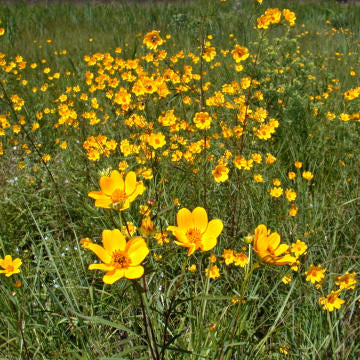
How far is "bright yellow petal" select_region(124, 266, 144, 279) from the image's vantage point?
0.70 metres

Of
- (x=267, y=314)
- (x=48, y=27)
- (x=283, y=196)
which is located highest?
(x=48, y=27)

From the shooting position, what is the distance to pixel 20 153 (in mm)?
2984

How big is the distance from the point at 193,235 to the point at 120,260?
0.19m

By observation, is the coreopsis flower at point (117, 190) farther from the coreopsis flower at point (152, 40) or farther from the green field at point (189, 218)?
the coreopsis flower at point (152, 40)

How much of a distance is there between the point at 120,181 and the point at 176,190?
1.24 meters

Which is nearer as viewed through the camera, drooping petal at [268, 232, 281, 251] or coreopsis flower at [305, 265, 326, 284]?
drooping petal at [268, 232, 281, 251]

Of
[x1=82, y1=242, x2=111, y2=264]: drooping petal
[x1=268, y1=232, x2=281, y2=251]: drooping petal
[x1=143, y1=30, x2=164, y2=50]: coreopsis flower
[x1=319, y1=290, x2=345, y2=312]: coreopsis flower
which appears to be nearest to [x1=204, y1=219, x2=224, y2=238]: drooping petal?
[x1=268, y1=232, x2=281, y2=251]: drooping petal

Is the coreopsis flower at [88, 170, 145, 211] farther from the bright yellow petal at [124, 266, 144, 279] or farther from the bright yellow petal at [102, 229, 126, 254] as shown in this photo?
the bright yellow petal at [124, 266, 144, 279]

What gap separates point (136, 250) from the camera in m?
0.78

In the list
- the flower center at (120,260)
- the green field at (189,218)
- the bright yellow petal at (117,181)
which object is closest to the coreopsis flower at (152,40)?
the green field at (189,218)

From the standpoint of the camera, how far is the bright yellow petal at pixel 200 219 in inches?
34.7

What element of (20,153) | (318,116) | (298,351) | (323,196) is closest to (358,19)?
(318,116)

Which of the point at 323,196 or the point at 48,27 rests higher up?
the point at 48,27

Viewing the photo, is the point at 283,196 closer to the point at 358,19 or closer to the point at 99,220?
the point at 99,220
